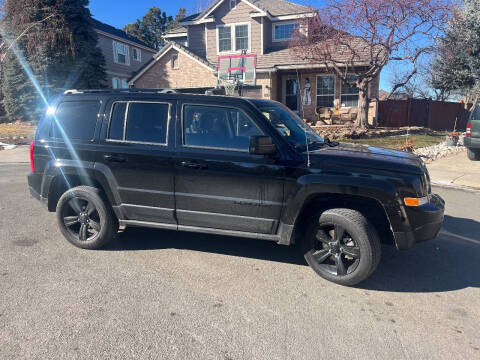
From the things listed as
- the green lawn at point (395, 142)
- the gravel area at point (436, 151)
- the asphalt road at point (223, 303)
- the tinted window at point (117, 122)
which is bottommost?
the asphalt road at point (223, 303)

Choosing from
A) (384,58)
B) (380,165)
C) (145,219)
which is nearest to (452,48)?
(384,58)

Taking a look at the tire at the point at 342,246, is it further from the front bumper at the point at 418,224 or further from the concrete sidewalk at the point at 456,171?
the concrete sidewalk at the point at 456,171

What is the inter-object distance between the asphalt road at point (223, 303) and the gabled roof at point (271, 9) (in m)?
19.3

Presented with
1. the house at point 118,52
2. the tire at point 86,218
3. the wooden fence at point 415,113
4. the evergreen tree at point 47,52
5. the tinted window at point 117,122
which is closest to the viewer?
the tinted window at point 117,122

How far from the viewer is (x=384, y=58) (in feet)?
50.1

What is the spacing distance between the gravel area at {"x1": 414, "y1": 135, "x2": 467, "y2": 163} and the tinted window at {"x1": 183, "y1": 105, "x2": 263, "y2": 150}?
921 centimetres

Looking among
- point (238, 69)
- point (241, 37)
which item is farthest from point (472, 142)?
point (241, 37)

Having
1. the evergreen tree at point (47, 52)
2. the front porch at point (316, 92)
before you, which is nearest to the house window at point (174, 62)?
the evergreen tree at point (47, 52)

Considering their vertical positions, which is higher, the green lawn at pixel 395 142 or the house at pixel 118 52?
the house at pixel 118 52

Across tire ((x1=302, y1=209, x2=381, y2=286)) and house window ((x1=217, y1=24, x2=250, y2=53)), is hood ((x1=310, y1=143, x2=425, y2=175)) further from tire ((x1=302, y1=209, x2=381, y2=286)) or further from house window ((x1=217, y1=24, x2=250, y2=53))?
house window ((x1=217, y1=24, x2=250, y2=53))

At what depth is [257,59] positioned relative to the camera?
70.5ft

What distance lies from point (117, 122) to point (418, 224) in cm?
353

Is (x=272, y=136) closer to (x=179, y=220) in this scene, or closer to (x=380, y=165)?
Answer: (x=380, y=165)

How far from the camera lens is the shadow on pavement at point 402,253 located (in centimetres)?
380
